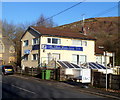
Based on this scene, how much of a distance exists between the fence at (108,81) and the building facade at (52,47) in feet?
51.0

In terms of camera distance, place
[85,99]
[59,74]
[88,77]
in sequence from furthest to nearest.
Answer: [59,74]
[88,77]
[85,99]

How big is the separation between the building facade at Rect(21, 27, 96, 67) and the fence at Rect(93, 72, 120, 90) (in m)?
15.5

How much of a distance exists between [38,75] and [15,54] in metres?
25.2

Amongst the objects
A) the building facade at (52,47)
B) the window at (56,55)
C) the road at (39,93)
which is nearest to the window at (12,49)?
the building facade at (52,47)

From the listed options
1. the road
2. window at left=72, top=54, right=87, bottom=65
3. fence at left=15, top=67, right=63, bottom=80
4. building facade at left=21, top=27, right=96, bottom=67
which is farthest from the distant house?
the road

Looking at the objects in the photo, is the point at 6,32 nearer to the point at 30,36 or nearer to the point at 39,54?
the point at 30,36

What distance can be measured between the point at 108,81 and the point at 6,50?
140 feet

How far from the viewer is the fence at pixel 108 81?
59.3 feet

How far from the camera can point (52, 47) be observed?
3712cm

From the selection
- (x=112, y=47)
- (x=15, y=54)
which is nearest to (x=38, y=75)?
(x=15, y=54)

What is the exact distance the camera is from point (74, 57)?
3959 cm

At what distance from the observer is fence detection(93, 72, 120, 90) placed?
1806 centimetres

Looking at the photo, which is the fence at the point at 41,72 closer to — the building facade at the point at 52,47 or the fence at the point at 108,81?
the building facade at the point at 52,47

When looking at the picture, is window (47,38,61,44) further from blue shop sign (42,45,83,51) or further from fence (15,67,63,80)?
fence (15,67,63,80)
